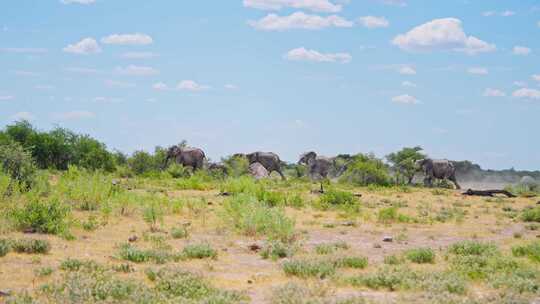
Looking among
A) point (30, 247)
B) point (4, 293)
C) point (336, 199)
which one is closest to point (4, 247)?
point (30, 247)

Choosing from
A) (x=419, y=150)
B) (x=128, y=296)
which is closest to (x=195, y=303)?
(x=128, y=296)

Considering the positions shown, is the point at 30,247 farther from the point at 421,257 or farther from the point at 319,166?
the point at 319,166

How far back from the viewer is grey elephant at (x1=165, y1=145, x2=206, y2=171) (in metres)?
32.6

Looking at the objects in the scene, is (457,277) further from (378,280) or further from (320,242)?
(320,242)

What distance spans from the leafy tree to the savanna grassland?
16.4 metres

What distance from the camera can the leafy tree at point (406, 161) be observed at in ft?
116

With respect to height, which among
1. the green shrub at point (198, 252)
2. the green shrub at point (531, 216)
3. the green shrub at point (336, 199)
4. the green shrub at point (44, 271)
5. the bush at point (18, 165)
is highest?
the bush at point (18, 165)

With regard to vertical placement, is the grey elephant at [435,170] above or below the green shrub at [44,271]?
above

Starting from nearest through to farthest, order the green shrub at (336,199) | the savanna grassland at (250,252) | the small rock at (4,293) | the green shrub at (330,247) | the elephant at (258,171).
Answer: the small rock at (4,293) → the savanna grassland at (250,252) → the green shrub at (330,247) → the green shrub at (336,199) → the elephant at (258,171)

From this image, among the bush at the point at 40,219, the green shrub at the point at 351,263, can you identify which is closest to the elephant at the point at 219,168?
the bush at the point at 40,219

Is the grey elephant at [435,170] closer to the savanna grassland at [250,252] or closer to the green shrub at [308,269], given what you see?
the savanna grassland at [250,252]

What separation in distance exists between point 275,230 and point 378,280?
4.23 m

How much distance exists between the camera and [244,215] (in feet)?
43.5

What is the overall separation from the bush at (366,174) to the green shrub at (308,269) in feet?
72.7
